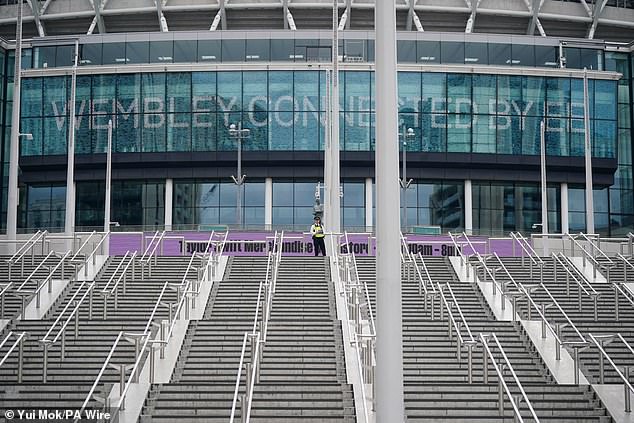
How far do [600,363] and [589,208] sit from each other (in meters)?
20.6

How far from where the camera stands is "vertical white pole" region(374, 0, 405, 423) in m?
11.3

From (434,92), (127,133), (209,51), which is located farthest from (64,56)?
(434,92)

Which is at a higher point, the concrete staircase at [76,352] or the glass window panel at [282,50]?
the glass window panel at [282,50]

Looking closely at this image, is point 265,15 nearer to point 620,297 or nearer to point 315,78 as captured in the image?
point 315,78

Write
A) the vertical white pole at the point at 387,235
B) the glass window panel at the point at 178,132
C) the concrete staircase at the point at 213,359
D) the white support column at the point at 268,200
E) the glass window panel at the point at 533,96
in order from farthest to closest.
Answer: the white support column at the point at 268,200, the glass window panel at the point at 533,96, the glass window panel at the point at 178,132, the concrete staircase at the point at 213,359, the vertical white pole at the point at 387,235

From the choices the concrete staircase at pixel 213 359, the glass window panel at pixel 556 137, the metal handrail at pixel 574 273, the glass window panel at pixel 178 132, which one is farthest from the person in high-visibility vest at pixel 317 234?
the glass window panel at pixel 556 137

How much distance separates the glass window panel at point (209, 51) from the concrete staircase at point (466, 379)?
32.9m

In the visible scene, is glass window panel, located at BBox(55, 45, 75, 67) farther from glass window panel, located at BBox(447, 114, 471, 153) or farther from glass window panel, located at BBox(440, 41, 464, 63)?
glass window panel, located at BBox(447, 114, 471, 153)

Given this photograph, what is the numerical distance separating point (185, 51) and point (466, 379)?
39.8 metres

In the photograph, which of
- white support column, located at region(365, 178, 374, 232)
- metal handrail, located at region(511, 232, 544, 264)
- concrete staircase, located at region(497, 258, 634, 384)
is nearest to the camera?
concrete staircase, located at region(497, 258, 634, 384)

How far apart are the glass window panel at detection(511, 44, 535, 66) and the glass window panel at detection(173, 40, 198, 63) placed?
1812 centimetres

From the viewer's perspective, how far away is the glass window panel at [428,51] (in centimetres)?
5419

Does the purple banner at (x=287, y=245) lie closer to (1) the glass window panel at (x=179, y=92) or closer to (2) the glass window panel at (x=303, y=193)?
(2) the glass window panel at (x=303, y=193)

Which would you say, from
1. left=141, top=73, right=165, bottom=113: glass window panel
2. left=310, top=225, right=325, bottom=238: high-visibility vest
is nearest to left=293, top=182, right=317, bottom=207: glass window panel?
left=141, top=73, right=165, bottom=113: glass window panel
